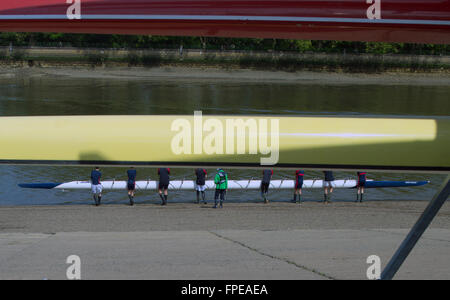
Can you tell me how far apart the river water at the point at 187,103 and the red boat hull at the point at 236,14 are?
1727 cm

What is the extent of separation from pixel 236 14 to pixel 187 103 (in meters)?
42.9

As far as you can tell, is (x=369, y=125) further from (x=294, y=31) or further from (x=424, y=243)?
(x=424, y=243)

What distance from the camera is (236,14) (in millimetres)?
2195

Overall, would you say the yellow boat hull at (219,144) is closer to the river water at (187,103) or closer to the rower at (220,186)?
the rower at (220,186)

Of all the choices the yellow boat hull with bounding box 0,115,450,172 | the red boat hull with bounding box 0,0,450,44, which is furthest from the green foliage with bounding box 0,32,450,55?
the red boat hull with bounding box 0,0,450,44

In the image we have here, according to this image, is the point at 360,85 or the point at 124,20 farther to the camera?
the point at 360,85

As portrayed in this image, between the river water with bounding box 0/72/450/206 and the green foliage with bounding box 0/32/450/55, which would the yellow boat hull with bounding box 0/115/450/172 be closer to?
the river water with bounding box 0/72/450/206

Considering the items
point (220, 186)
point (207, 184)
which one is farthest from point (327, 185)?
point (207, 184)

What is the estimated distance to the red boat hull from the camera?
2197 mm

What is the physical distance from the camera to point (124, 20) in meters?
2.23

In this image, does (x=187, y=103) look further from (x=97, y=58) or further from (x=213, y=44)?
(x=213, y=44)

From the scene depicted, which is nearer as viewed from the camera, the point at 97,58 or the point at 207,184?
the point at 207,184
